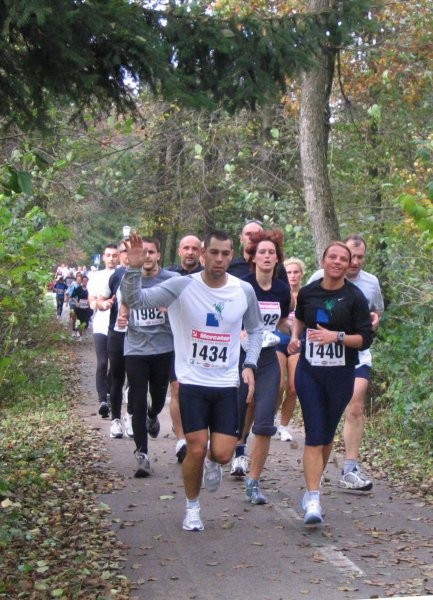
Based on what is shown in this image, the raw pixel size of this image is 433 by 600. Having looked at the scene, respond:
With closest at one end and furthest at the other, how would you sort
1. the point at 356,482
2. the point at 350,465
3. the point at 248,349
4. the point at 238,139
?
1. the point at 248,349
2. the point at 356,482
3. the point at 350,465
4. the point at 238,139

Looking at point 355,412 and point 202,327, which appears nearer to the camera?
point 202,327

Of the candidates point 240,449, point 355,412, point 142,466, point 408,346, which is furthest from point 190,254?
point 408,346

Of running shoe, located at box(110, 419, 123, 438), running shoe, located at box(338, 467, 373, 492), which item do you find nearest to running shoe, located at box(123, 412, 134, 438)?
running shoe, located at box(110, 419, 123, 438)

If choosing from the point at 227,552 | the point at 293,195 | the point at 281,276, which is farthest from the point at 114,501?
the point at 293,195

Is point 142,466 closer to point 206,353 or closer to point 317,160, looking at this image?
point 206,353

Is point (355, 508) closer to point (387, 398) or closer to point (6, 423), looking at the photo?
point (387, 398)

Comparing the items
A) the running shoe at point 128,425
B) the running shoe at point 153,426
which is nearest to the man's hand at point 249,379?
the running shoe at point 153,426

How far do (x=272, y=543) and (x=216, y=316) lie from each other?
5.50 ft

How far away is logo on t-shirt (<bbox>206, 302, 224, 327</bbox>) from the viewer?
770cm

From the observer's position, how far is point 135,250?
7125 millimetres

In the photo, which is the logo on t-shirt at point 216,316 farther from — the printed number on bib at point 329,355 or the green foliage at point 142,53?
the green foliage at point 142,53

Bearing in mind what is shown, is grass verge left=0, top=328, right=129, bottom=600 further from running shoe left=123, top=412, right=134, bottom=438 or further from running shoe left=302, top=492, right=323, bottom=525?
running shoe left=302, top=492, right=323, bottom=525

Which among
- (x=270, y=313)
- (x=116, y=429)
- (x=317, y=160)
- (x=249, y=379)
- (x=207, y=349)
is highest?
(x=317, y=160)

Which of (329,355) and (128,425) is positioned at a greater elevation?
(329,355)
